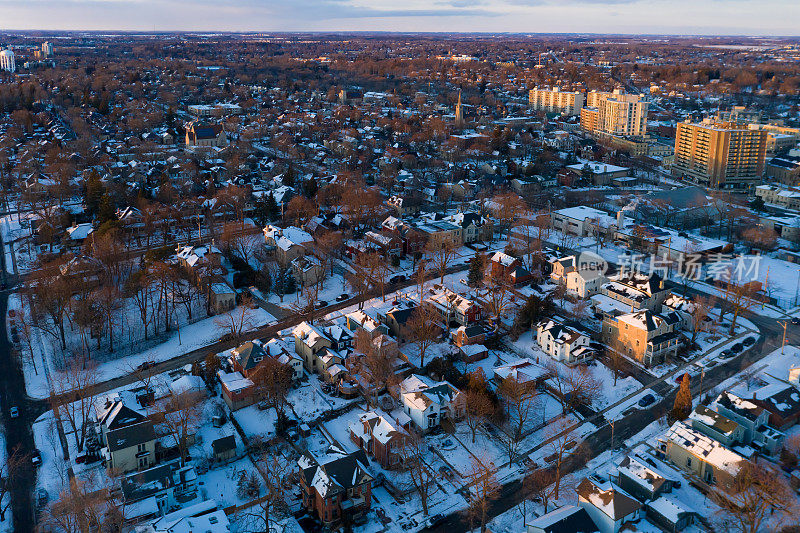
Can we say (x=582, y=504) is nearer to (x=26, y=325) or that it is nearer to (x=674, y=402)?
(x=674, y=402)

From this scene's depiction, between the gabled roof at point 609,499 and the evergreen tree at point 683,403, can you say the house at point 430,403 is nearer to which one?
the gabled roof at point 609,499

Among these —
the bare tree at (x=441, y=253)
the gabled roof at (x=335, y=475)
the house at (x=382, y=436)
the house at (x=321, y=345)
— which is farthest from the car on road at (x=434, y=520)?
the bare tree at (x=441, y=253)

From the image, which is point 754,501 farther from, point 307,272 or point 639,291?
A: point 307,272

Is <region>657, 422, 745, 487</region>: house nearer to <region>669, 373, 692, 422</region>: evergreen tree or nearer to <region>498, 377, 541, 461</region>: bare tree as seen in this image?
<region>669, 373, 692, 422</region>: evergreen tree

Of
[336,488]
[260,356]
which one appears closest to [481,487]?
[336,488]

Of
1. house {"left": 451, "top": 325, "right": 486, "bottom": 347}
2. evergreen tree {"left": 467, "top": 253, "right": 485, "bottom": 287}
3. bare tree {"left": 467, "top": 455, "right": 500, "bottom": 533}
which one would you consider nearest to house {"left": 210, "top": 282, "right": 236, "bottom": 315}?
house {"left": 451, "top": 325, "right": 486, "bottom": 347}

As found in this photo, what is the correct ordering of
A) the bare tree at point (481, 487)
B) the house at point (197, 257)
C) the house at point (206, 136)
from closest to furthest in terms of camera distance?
the bare tree at point (481, 487), the house at point (197, 257), the house at point (206, 136)
